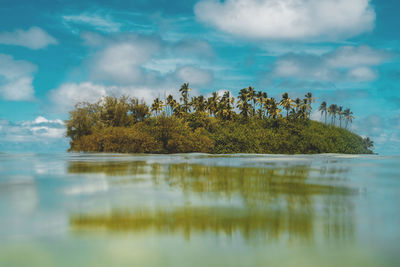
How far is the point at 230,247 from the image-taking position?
5.16 metres

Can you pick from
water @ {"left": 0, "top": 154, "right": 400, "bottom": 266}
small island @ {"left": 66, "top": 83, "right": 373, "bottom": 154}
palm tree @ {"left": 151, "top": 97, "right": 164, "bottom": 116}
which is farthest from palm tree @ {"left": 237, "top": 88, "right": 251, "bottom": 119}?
water @ {"left": 0, "top": 154, "right": 400, "bottom": 266}

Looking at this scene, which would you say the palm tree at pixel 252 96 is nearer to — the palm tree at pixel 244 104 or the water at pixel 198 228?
the palm tree at pixel 244 104

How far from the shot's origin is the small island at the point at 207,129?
2072 inches

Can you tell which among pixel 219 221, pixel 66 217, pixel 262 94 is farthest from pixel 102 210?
pixel 262 94

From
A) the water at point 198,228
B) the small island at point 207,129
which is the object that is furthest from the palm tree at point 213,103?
the water at point 198,228

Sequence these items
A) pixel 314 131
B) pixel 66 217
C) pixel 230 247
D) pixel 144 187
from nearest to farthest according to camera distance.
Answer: pixel 230 247, pixel 66 217, pixel 144 187, pixel 314 131

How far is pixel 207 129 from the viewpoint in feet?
246

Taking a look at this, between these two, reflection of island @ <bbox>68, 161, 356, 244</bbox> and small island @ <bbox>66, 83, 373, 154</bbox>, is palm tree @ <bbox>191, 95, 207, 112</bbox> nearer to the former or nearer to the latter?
small island @ <bbox>66, 83, 373, 154</bbox>

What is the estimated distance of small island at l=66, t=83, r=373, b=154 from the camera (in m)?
52.6

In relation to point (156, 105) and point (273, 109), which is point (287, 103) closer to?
point (273, 109)

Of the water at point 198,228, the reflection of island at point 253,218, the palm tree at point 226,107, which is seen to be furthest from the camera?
the palm tree at point 226,107

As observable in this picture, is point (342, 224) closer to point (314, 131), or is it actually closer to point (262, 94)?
point (314, 131)

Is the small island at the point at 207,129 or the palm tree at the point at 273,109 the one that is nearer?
the small island at the point at 207,129

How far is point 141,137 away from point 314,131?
150 feet
